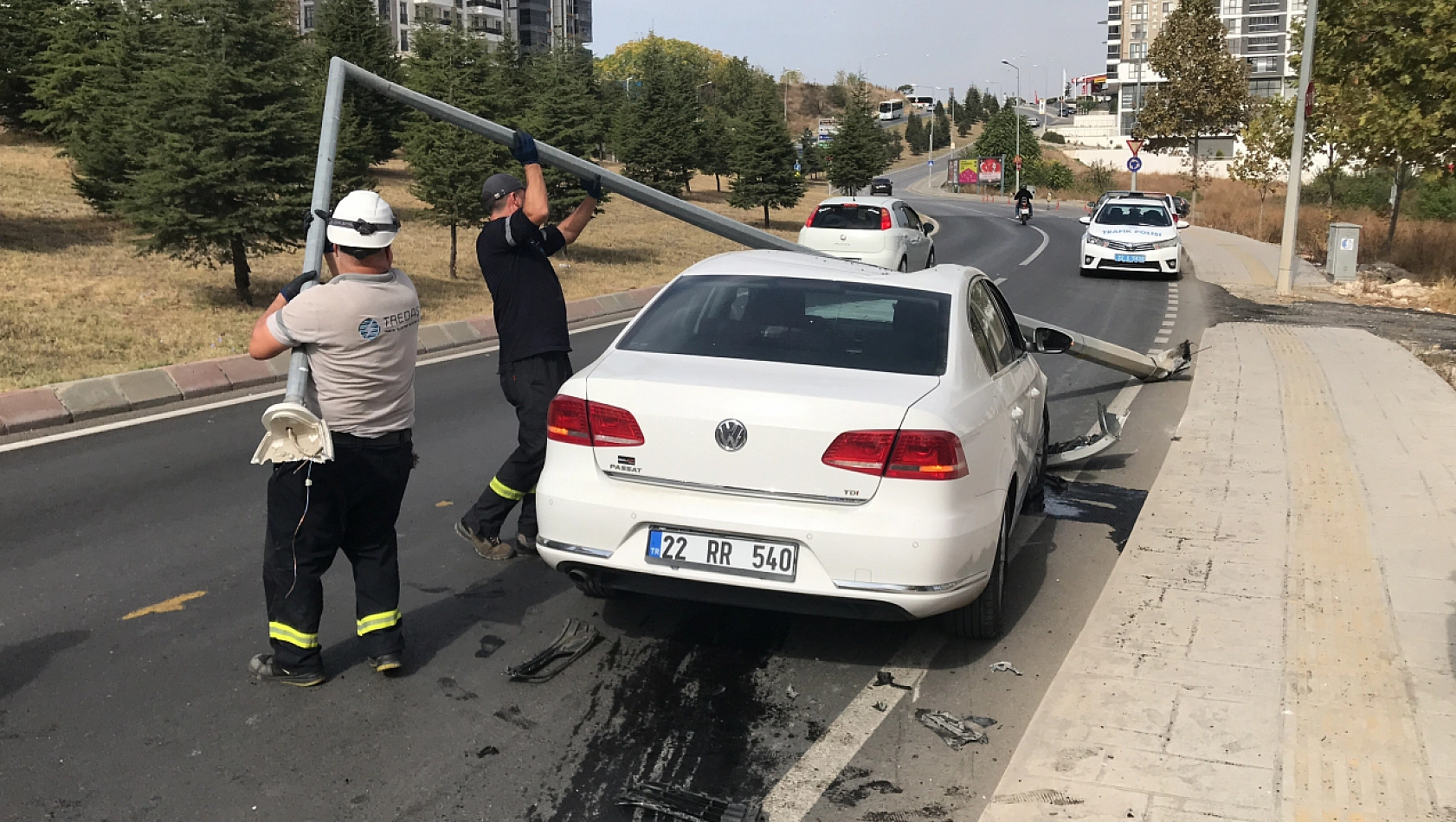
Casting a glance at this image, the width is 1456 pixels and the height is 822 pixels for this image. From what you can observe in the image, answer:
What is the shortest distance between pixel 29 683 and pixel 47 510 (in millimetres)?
2804

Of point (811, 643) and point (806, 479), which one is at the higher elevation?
point (806, 479)

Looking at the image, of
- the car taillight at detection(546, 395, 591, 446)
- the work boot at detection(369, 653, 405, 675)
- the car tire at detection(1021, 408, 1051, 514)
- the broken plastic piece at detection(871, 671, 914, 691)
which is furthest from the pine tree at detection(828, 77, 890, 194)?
the work boot at detection(369, 653, 405, 675)

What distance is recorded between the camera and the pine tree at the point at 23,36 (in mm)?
25203

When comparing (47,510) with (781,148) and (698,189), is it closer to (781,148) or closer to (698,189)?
(781,148)

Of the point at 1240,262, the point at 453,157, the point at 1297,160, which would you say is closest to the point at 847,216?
the point at 453,157

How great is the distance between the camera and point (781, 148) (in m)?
38.8

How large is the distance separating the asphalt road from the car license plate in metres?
0.49

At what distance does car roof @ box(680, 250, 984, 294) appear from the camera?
5520 mm

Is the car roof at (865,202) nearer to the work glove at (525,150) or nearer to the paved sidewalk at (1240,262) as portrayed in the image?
the paved sidewalk at (1240,262)

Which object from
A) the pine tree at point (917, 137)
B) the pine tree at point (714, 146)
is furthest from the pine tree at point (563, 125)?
the pine tree at point (917, 137)

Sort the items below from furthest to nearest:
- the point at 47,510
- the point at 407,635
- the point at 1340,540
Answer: the point at 47,510 → the point at 1340,540 → the point at 407,635

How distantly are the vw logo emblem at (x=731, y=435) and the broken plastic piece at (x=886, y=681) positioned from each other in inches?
42.5

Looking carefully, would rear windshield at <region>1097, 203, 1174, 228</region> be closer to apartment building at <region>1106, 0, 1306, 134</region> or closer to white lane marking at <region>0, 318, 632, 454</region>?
white lane marking at <region>0, 318, 632, 454</region>

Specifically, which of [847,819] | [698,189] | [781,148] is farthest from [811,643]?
[698,189]
